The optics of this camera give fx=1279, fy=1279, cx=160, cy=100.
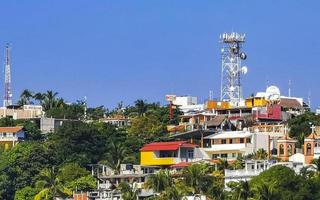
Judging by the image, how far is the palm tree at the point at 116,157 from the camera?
4235 inches

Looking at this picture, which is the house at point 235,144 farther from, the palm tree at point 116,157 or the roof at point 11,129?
the roof at point 11,129

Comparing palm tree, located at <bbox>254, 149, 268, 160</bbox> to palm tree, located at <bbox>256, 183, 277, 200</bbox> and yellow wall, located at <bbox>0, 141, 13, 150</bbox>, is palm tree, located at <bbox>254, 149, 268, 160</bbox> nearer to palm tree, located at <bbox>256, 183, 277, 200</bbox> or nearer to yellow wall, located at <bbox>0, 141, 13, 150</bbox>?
palm tree, located at <bbox>256, 183, 277, 200</bbox>

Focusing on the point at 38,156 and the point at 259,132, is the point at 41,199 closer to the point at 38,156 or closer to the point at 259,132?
the point at 38,156

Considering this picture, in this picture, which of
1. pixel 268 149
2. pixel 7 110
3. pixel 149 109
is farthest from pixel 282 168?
pixel 7 110

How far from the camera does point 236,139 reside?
108 meters

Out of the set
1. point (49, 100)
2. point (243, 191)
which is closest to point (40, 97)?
point (49, 100)

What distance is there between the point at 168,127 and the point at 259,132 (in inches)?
612

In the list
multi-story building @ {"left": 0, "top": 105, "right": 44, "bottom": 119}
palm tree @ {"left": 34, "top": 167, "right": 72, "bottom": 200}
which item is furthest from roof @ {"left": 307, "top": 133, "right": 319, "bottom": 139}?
multi-story building @ {"left": 0, "top": 105, "right": 44, "bottom": 119}

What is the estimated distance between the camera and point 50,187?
104 metres

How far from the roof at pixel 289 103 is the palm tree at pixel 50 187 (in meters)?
29.8

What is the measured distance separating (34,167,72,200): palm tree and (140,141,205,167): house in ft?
26.1

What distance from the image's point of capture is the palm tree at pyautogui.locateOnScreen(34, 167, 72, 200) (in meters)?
102

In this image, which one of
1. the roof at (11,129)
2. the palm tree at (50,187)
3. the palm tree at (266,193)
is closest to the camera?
the palm tree at (266,193)

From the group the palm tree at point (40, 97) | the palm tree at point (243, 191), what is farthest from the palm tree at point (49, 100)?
the palm tree at point (243, 191)
